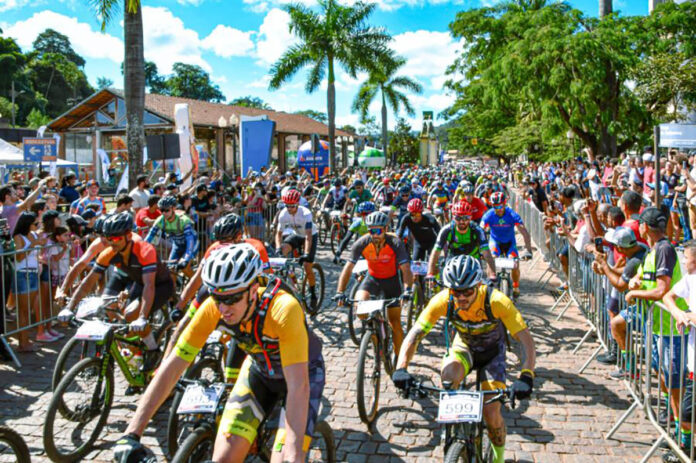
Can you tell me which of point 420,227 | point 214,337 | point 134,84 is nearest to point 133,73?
point 134,84

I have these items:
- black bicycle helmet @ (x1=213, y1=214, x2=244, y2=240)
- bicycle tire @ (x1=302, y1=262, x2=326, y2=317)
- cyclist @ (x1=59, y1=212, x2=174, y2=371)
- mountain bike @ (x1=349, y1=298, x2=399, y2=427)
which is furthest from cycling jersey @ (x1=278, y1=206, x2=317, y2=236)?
cyclist @ (x1=59, y1=212, x2=174, y2=371)

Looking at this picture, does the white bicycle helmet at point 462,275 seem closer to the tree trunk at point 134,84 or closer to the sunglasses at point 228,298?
the sunglasses at point 228,298

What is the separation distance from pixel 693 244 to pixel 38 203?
→ 9.45 meters

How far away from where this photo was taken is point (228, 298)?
11.4 feet

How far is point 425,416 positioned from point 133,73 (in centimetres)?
1139

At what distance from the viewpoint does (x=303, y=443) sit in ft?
10.5

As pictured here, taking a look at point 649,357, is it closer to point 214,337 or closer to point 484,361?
point 484,361

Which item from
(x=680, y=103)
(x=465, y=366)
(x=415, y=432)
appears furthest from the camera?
(x=680, y=103)

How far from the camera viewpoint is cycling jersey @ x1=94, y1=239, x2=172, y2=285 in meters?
6.26

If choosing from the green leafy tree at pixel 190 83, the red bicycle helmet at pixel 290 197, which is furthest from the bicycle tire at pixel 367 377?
the green leafy tree at pixel 190 83

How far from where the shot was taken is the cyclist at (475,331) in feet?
14.1

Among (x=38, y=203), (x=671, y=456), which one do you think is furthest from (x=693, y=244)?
(x=38, y=203)

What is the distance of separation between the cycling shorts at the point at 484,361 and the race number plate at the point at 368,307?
55.9 inches

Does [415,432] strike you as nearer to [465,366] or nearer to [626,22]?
[465,366]
